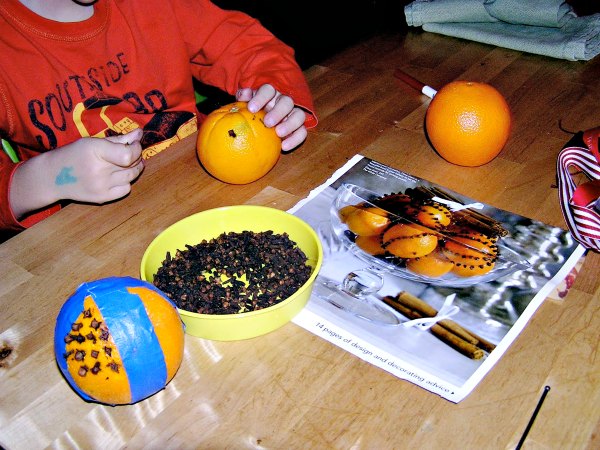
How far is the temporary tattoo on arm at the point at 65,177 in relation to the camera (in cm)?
78

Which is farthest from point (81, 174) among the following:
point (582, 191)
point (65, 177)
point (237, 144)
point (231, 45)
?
point (582, 191)

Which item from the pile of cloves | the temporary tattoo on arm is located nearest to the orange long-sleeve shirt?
Answer: the temporary tattoo on arm

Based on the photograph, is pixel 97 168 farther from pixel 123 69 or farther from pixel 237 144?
pixel 123 69

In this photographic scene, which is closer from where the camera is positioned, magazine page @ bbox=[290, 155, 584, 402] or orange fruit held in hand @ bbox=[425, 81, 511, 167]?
magazine page @ bbox=[290, 155, 584, 402]

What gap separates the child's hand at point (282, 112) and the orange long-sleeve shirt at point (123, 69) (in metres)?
0.06

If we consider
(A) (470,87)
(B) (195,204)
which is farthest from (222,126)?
(A) (470,87)

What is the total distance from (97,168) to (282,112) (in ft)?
0.98

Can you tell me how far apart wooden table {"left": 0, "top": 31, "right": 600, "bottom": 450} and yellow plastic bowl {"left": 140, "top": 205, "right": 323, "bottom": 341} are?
2 cm

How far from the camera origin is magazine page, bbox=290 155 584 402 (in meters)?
0.56

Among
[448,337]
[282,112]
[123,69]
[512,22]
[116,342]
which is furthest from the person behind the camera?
[512,22]

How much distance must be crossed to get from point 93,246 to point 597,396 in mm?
639

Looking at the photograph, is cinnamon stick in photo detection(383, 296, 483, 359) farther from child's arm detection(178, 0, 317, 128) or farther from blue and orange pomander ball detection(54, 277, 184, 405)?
child's arm detection(178, 0, 317, 128)

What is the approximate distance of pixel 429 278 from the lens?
0.63 meters

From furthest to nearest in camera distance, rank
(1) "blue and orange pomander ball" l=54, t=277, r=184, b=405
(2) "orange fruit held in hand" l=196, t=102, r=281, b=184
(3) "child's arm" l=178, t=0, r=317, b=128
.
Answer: (3) "child's arm" l=178, t=0, r=317, b=128 < (2) "orange fruit held in hand" l=196, t=102, r=281, b=184 < (1) "blue and orange pomander ball" l=54, t=277, r=184, b=405
